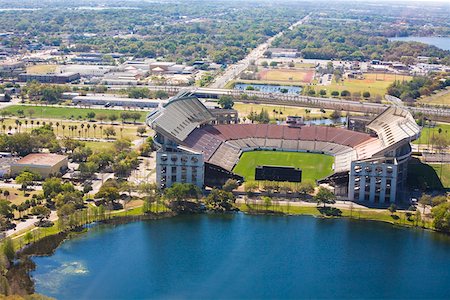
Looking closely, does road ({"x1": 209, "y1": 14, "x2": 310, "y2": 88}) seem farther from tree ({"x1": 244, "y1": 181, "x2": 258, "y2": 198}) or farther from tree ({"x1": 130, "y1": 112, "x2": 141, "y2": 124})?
tree ({"x1": 244, "y1": 181, "x2": 258, "y2": 198})

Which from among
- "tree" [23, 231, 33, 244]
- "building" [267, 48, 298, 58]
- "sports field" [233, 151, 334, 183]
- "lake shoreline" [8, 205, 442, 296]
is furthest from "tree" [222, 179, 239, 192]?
"building" [267, 48, 298, 58]

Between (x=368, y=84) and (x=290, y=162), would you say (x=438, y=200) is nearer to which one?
(x=290, y=162)

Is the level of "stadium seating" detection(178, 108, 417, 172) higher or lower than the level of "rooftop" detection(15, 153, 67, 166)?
higher

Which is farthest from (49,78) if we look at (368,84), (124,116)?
(368,84)

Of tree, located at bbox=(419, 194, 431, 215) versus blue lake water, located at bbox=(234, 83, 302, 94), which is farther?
blue lake water, located at bbox=(234, 83, 302, 94)

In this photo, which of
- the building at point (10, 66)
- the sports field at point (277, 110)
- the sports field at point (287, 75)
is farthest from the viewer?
the sports field at point (287, 75)

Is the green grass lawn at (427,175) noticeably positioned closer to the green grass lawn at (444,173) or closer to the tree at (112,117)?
the green grass lawn at (444,173)

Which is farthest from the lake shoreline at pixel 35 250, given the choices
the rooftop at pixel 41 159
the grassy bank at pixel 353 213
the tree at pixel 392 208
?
the tree at pixel 392 208
